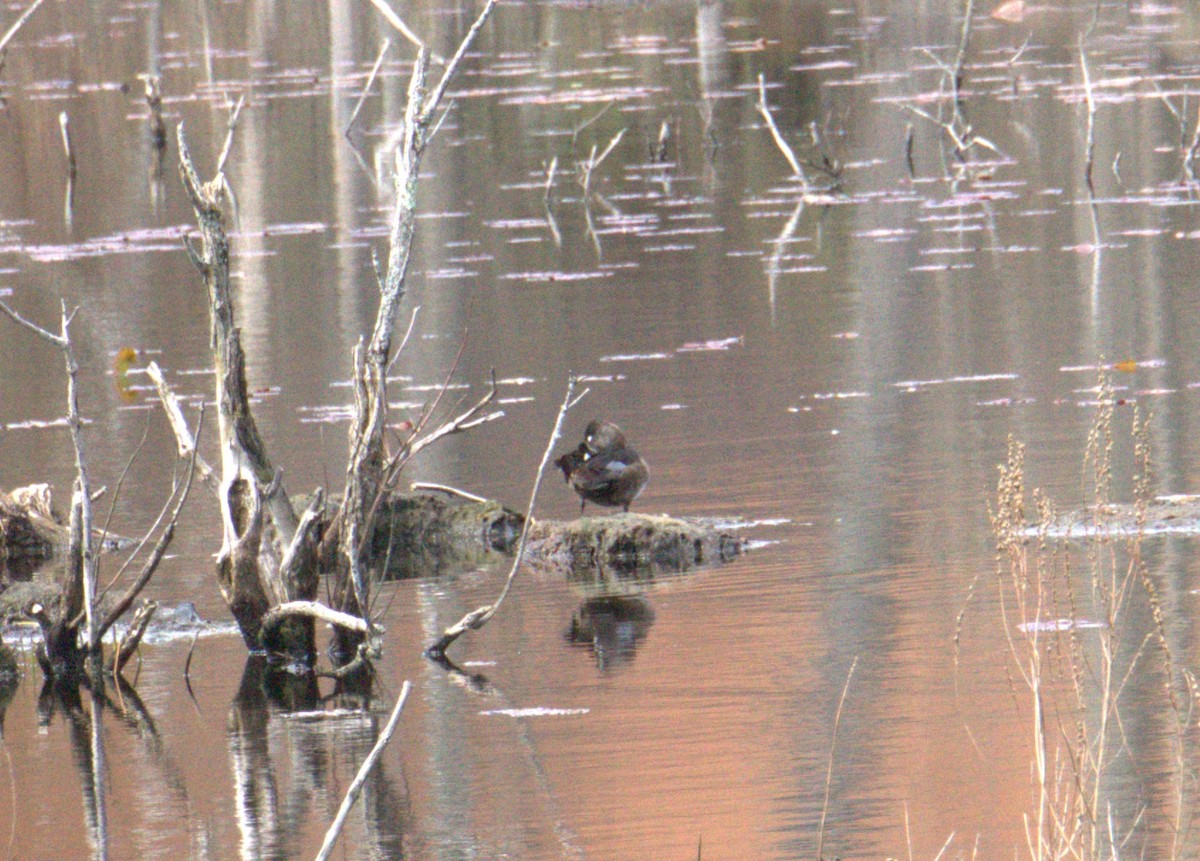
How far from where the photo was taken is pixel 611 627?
9.92 metres

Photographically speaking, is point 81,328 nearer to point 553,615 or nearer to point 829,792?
point 553,615

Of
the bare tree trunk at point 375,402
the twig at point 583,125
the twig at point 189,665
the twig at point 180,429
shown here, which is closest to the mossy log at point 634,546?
the bare tree trunk at point 375,402

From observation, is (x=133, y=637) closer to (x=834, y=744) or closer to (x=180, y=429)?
(x=180, y=429)

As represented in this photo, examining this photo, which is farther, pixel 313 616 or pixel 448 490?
pixel 448 490

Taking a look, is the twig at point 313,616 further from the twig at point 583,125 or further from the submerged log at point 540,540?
the twig at point 583,125

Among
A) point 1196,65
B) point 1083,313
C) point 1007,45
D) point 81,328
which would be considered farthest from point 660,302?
point 1007,45

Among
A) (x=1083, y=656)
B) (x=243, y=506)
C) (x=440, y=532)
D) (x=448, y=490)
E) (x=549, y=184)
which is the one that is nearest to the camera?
(x=1083, y=656)

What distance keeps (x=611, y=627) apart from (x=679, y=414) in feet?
14.4

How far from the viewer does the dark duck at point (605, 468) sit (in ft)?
36.9

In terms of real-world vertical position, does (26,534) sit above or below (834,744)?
below

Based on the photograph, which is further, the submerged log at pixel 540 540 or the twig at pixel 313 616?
the submerged log at pixel 540 540

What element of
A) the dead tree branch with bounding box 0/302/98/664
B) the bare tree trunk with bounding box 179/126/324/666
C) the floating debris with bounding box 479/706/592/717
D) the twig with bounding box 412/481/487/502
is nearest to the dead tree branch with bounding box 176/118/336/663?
the bare tree trunk with bounding box 179/126/324/666

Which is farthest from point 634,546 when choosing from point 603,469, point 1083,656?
point 1083,656

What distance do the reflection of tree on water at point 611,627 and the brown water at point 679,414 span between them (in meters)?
0.03
